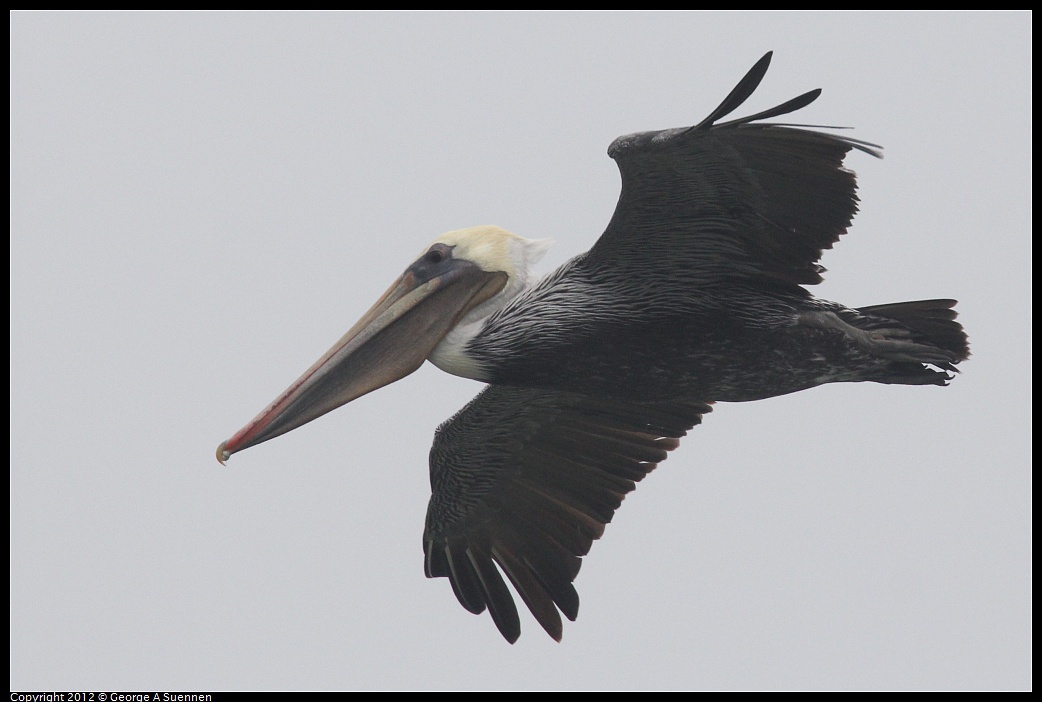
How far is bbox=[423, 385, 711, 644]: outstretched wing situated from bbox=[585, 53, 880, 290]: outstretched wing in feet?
4.95

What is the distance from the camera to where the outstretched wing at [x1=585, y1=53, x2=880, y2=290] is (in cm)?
767

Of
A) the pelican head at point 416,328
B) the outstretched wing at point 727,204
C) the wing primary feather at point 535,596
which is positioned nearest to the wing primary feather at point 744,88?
the outstretched wing at point 727,204

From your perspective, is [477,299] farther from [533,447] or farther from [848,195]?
[848,195]

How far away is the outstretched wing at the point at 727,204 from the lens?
7.67m

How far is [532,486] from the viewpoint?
977 cm

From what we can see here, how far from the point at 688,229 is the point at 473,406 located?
210 cm

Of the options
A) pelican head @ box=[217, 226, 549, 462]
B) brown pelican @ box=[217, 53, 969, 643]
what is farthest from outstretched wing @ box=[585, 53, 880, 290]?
pelican head @ box=[217, 226, 549, 462]

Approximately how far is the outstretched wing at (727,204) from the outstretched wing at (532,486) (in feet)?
4.95

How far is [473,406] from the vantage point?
31.2 feet

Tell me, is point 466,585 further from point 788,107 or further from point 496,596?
point 788,107

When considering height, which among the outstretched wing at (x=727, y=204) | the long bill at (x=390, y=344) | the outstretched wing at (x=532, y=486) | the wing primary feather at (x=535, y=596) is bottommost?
the wing primary feather at (x=535, y=596)

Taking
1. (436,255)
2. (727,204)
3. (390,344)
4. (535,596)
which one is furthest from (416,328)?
(535,596)

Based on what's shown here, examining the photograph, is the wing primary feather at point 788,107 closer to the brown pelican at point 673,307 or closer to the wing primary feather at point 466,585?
the brown pelican at point 673,307

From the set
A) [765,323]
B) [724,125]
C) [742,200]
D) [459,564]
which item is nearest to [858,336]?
[765,323]
